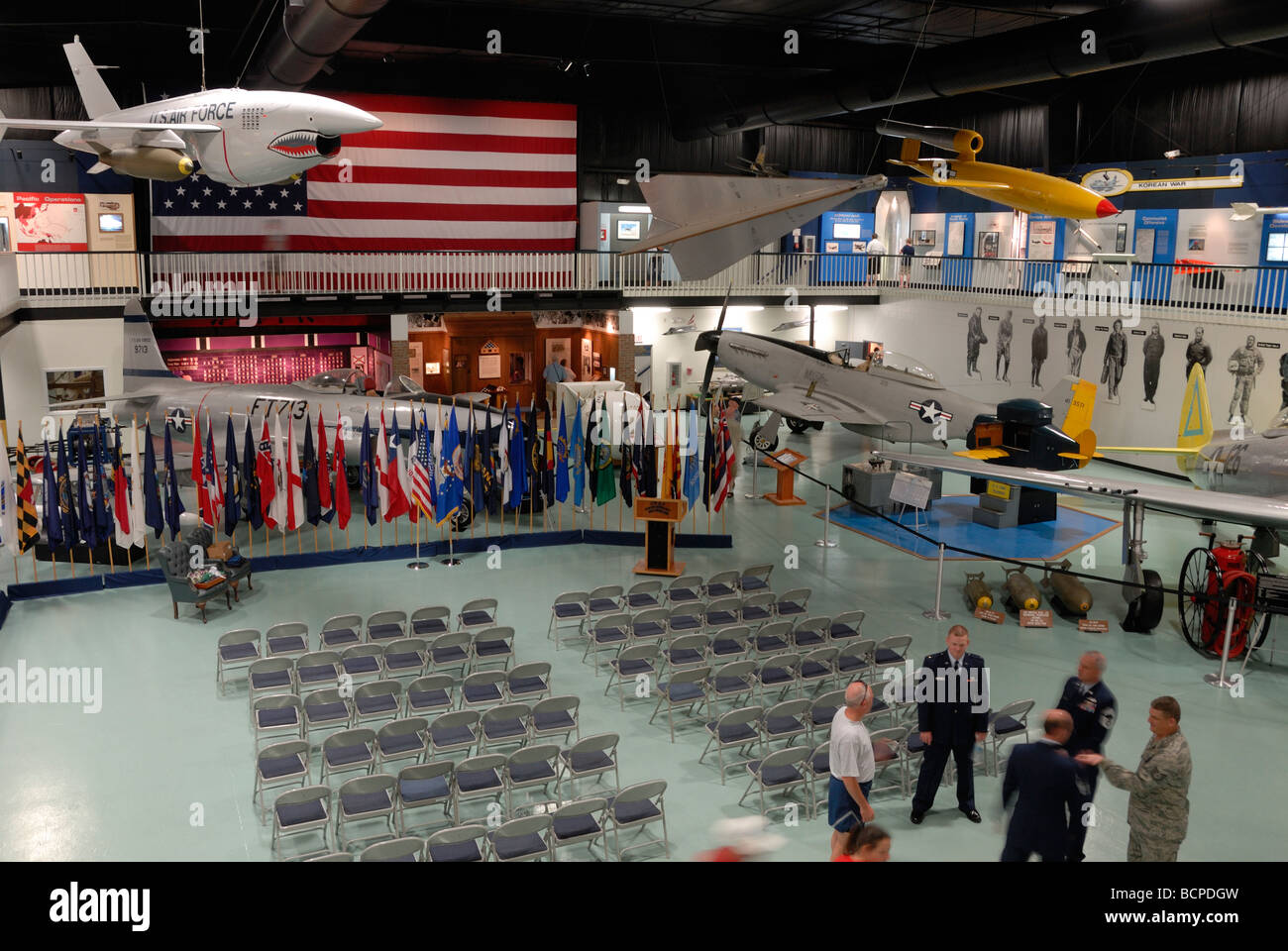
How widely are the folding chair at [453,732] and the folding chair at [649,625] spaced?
2980mm

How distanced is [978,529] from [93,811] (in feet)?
47.1

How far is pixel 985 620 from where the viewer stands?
14.3m

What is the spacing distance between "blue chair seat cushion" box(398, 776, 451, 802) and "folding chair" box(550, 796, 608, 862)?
1183mm

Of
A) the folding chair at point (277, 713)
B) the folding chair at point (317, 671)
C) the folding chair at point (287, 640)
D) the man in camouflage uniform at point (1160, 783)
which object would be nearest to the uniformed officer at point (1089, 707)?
the man in camouflage uniform at point (1160, 783)

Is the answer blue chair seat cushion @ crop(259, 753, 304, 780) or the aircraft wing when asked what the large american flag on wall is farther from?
blue chair seat cushion @ crop(259, 753, 304, 780)

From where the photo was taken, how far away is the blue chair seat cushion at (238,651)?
1198 cm

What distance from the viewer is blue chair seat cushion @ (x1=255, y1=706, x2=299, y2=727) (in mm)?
10281

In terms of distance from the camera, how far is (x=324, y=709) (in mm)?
10609

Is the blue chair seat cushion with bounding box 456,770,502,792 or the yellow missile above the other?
the yellow missile

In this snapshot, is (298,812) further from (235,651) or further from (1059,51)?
(1059,51)

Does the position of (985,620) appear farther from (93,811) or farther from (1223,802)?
(93,811)

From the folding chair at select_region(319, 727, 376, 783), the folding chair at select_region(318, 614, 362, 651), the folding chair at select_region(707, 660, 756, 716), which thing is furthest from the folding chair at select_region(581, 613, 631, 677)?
the folding chair at select_region(319, 727, 376, 783)

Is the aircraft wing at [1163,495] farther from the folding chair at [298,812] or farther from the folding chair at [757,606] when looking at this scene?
the folding chair at [298,812]

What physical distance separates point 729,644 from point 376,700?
420 centimetres
